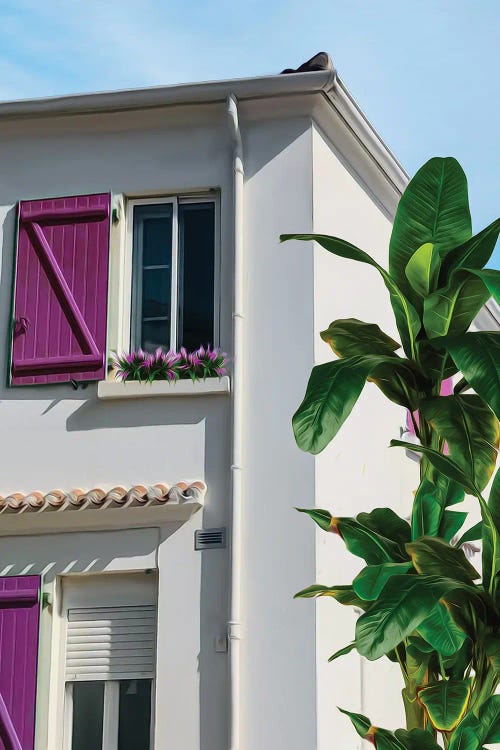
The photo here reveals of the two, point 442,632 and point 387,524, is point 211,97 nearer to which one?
point 387,524

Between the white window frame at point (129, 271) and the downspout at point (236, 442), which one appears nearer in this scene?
A: the downspout at point (236, 442)

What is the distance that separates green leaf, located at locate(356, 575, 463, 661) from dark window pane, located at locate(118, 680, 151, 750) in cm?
401

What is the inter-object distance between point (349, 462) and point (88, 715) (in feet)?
9.22

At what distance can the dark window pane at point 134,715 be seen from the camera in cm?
1061

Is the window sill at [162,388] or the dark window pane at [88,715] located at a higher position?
the window sill at [162,388]

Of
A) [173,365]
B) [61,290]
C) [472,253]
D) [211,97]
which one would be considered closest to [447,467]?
[472,253]

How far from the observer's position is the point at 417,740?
741 centimetres

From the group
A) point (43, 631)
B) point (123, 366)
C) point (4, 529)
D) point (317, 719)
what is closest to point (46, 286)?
point (123, 366)

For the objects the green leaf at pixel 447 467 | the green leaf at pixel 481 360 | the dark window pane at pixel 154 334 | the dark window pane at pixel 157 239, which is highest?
the dark window pane at pixel 157 239

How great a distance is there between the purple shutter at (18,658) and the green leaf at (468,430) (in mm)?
4241

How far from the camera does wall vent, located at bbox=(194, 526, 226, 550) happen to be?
10.6 meters

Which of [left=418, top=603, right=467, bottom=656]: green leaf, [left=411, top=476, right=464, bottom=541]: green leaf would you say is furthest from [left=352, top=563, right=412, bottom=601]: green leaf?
[left=411, top=476, right=464, bottom=541]: green leaf

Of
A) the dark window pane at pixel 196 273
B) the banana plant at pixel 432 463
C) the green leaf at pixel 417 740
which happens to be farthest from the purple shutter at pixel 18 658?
the green leaf at pixel 417 740

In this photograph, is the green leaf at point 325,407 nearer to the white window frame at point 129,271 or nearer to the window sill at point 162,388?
the window sill at point 162,388
